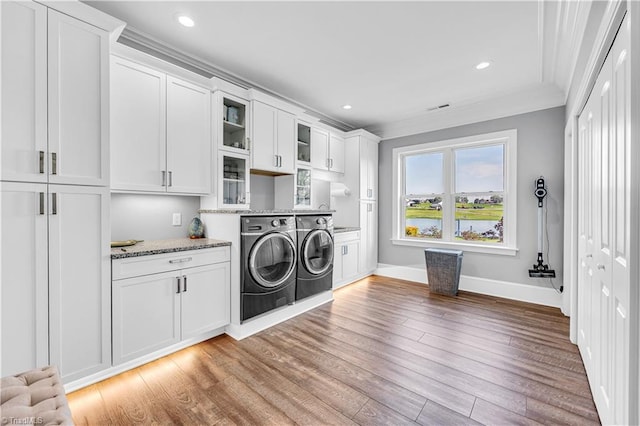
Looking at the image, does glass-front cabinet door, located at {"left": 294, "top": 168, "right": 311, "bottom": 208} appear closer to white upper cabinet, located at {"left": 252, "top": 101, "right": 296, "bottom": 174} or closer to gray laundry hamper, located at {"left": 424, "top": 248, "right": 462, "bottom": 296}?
white upper cabinet, located at {"left": 252, "top": 101, "right": 296, "bottom": 174}

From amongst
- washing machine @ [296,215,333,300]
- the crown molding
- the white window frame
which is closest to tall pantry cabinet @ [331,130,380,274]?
the white window frame

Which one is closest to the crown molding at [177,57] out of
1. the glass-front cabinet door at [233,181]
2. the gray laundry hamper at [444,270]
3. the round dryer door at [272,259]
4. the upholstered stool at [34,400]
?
the glass-front cabinet door at [233,181]

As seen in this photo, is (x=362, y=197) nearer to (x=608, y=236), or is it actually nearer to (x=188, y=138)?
(x=188, y=138)

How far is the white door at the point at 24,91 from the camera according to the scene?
1537 mm

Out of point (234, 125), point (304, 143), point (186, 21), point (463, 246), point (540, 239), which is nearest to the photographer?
point (186, 21)

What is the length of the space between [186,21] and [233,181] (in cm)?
141

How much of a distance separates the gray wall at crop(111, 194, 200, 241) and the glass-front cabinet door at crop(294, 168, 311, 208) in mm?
1313

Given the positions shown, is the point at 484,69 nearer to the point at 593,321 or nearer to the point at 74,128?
the point at 593,321

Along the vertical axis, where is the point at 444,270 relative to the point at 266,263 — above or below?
below

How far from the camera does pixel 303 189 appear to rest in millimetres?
3875

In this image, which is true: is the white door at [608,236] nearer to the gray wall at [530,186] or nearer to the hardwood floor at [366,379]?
the hardwood floor at [366,379]

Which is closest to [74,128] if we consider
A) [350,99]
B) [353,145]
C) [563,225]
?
[350,99]

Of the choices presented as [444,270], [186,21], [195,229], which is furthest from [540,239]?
[186,21]

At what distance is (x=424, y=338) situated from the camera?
2568mm
